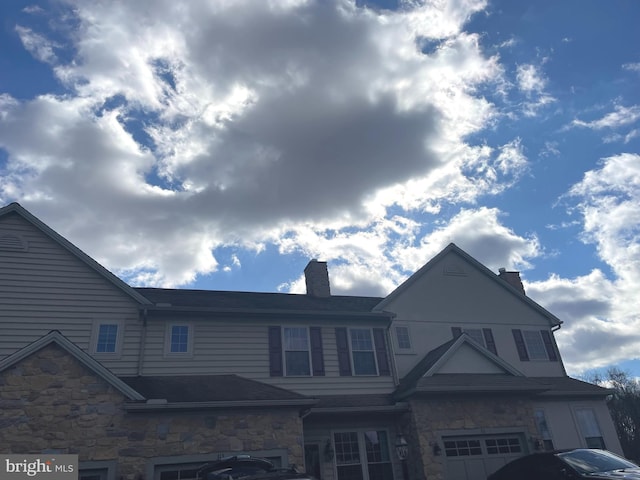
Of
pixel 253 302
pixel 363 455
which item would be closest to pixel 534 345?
pixel 363 455

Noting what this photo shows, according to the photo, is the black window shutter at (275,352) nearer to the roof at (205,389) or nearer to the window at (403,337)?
the roof at (205,389)

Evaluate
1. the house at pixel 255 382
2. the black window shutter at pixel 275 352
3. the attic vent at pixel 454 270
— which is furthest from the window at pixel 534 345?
the black window shutter at pixel 275 352

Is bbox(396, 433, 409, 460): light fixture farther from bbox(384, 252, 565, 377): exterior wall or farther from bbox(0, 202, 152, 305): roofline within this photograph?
bbox(0, 202, 152, 305): roofline

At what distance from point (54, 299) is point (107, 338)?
6.31 ft

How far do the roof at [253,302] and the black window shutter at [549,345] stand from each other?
7509 millimetres

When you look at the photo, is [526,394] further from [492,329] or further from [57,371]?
[57,371]

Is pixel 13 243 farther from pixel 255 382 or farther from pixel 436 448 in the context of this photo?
pixel 436 448

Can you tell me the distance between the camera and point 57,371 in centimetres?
1155

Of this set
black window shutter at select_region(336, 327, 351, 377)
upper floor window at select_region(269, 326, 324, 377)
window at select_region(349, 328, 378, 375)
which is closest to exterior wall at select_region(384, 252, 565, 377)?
window at select_region(349, 328, 378, 375)

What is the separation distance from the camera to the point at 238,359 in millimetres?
15281

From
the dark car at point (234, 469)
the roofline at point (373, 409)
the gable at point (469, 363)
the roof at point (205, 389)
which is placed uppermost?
the gable at point (469, 363)

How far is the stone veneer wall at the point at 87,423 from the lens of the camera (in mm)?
10992

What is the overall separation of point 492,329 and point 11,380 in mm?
16527

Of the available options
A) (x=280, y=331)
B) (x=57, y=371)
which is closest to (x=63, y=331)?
(x=57, y=371)
